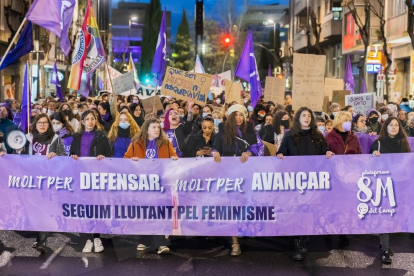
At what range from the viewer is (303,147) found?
8766 millimetres

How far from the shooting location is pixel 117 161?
8.42m

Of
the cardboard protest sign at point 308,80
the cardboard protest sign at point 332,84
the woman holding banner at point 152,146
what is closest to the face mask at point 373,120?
the cardboard protest sign at point 308,80

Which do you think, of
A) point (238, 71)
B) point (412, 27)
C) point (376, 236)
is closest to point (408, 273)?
point (376, 236)

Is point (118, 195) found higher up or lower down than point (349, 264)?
higher up

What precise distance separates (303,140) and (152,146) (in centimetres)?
173

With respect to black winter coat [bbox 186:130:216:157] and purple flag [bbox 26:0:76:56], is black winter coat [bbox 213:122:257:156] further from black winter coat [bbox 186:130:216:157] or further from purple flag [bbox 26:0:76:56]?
purple flag [bbox 26:0:76:56]

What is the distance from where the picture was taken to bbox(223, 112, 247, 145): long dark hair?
30.1 feet

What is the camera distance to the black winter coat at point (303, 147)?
345 inches

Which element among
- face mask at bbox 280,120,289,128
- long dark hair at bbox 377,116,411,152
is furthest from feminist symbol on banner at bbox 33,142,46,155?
face mask at bbox 280,120,289,128

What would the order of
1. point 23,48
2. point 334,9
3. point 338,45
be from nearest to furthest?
1. point 23,48
2. point 334,9
3. point 338,45

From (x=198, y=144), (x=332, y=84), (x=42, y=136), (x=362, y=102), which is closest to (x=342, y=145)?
(x=198, y=144)

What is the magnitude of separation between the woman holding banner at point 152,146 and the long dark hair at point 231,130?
667mm

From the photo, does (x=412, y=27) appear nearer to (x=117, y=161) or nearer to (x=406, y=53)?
(x=406, y=53)

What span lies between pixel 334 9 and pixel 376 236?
3862cm
